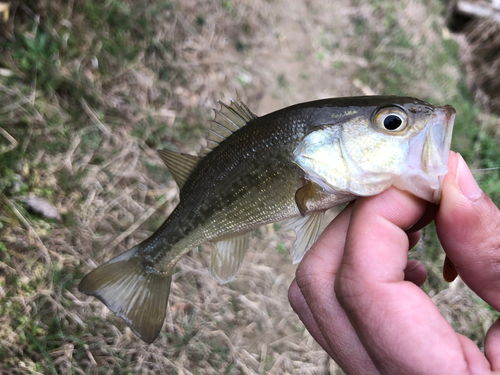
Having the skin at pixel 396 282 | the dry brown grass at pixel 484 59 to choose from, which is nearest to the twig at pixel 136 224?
the skin at pixel 396 282

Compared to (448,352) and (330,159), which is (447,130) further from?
(448,352)

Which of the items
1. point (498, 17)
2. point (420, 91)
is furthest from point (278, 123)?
point (498, 17)

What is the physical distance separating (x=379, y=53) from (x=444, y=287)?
11.1 ft

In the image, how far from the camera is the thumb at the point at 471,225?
50.3 inches

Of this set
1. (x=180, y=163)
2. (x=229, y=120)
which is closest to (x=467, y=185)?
(x=229, y=120)

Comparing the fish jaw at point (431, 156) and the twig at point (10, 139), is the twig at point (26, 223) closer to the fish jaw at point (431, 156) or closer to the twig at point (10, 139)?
the twig at point (10, 139)

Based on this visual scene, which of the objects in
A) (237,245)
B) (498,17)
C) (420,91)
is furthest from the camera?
(498,17)

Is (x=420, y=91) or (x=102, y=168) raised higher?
(x=420, y=91)

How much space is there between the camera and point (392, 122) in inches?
54.6

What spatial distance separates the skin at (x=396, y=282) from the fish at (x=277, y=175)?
0.10 metres

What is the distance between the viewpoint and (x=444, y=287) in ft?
10.6

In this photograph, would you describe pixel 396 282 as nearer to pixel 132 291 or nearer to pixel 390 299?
pixel 390 299

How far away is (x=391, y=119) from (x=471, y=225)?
554 millimetres

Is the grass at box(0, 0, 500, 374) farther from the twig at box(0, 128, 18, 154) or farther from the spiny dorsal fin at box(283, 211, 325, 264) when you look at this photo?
the spiny dorsal fin at box(283, 211, 325, 264)
